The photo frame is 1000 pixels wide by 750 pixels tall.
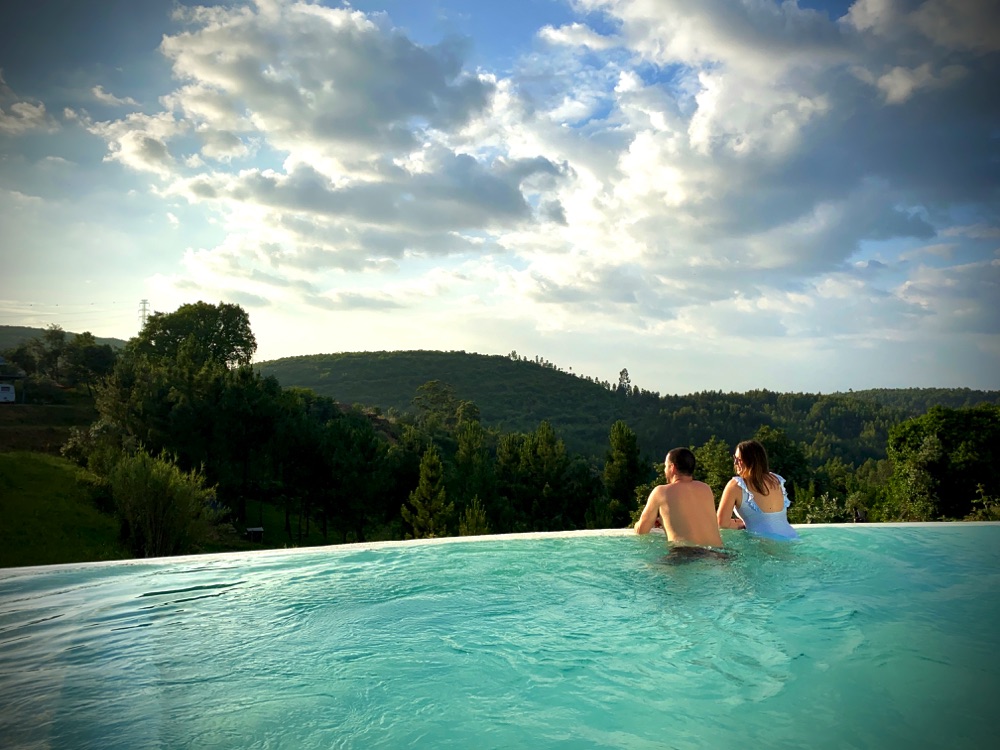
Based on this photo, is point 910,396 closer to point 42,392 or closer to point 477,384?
point 477,384

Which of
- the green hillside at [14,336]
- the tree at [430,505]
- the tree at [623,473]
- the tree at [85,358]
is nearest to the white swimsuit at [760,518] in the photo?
the tree at [430,505]

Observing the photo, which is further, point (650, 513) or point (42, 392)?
point (42, 392)

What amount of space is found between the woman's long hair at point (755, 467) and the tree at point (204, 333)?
1671 inches

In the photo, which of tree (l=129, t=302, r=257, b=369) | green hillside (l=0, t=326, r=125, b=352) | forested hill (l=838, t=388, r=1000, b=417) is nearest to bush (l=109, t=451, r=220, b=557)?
tree (l=129, t=302, r=257, b=369)

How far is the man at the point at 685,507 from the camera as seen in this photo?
218 inches

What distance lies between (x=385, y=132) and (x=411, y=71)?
280cm

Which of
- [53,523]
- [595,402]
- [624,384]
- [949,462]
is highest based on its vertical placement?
[624,384]

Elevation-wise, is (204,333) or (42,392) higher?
(204,333)

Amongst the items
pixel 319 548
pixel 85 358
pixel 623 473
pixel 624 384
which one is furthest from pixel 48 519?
pixel 624 384

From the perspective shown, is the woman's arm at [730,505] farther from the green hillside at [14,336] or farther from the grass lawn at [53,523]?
the green hillside at [14,336]

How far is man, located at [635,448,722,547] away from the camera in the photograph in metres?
5.54

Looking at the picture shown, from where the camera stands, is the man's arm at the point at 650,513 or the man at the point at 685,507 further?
the man's arm at the point at 650,513

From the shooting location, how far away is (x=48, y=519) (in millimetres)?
19797

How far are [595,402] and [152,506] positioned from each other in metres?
71.6
